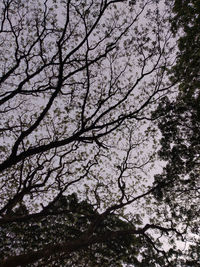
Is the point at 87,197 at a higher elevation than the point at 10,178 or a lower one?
lower

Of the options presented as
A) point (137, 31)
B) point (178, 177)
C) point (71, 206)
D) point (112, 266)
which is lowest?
point (112, 266)

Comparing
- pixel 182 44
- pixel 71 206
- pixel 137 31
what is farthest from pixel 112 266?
pixel 137 31

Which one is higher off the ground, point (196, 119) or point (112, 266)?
point (196, 119)

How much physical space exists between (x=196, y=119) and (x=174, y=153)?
8.74 ft

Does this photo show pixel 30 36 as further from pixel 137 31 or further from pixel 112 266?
pixel 112 266

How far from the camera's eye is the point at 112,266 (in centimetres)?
1502

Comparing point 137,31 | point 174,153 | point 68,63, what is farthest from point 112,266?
point 137,31

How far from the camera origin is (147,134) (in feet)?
47.2

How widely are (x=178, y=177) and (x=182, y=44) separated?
8.30 metres

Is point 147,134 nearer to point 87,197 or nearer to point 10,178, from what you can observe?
point 87,197

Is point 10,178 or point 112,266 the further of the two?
point 112,266

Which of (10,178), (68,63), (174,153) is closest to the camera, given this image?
(68,63)

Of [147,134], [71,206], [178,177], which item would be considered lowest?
[178,177]

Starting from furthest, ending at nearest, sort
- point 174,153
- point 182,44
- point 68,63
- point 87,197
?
point 87,197, point 174,153, point 68,63, point 182,44
